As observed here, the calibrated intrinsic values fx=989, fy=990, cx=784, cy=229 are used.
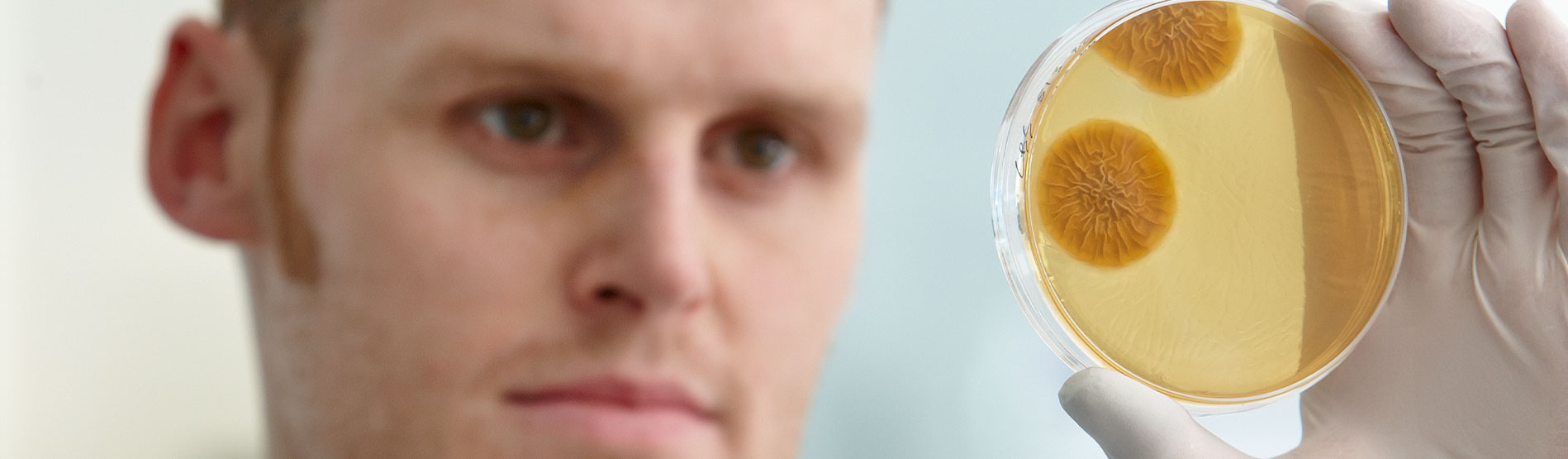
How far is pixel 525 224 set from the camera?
93 centimetres

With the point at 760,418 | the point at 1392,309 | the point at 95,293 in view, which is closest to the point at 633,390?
the point at 760,418

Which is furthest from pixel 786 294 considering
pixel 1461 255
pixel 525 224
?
pixel 1461 255

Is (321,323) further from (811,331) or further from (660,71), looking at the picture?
(811,331)

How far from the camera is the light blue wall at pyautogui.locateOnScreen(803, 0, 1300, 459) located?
1219 mm

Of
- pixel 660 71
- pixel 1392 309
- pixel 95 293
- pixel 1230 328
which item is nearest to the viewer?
pixel 95 293

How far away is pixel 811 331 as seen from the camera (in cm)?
113

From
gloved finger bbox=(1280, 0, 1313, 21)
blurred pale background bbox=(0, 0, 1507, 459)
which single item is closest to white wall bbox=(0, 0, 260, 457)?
blurred pale background bbox=(0, 0, 1507, 459)

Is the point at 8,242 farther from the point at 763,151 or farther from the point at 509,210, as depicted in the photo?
the point at 763,151

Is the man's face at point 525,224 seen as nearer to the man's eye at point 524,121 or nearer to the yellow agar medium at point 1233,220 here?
the man's eye at point 524,121

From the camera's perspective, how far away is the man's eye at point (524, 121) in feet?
3.04

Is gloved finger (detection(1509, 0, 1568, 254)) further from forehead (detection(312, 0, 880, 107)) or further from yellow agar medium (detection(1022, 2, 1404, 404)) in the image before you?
forehead (detection(312, 0, 880, 107))

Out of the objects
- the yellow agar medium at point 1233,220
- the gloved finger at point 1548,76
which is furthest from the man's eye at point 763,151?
the gloved finger at point 1548,76

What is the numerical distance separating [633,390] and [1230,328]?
2.09 ft

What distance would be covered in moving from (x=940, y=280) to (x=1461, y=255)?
1.98 ft
